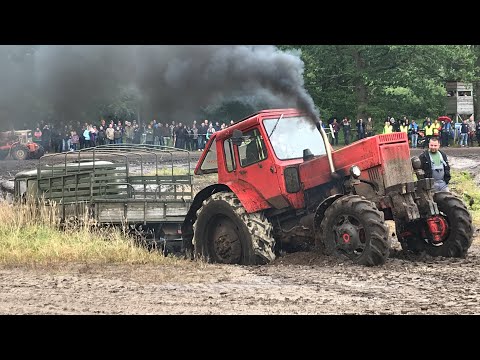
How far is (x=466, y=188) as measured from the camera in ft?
75.2

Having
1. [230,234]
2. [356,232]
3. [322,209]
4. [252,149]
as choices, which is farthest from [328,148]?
[230,234]

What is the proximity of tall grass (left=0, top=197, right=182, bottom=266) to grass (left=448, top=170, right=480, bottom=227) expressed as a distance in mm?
9259

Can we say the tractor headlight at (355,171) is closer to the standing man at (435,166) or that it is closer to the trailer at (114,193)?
the standing man at (435,166)

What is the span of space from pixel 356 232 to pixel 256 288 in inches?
77.2

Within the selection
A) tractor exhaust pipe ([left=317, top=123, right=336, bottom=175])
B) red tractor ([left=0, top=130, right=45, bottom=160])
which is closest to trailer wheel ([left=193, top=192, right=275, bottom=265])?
tractor exhaust pipe ([left=317, top=123, right=336, bottom=175])

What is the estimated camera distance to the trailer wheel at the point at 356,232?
10242 millimetres

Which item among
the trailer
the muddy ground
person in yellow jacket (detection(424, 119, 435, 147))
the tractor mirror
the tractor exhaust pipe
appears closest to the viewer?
the muddy ground

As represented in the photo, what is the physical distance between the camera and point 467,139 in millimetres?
34750

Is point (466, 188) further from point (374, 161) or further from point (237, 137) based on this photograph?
point (237, 137)

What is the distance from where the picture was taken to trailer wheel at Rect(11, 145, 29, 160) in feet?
109

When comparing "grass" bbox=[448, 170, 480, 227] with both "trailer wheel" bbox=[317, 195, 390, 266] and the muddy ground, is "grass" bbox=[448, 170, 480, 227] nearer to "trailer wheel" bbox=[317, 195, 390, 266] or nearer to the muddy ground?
the muddy ground

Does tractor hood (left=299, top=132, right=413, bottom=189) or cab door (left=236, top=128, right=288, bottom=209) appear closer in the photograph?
tractor hood (left=299, top=132, right=413, bottom=189)

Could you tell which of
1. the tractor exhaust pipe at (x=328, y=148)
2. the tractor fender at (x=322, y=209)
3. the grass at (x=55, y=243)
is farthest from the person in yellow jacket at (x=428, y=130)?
the tractor fender at (x=322, y=209)

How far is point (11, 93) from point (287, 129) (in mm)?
6999
